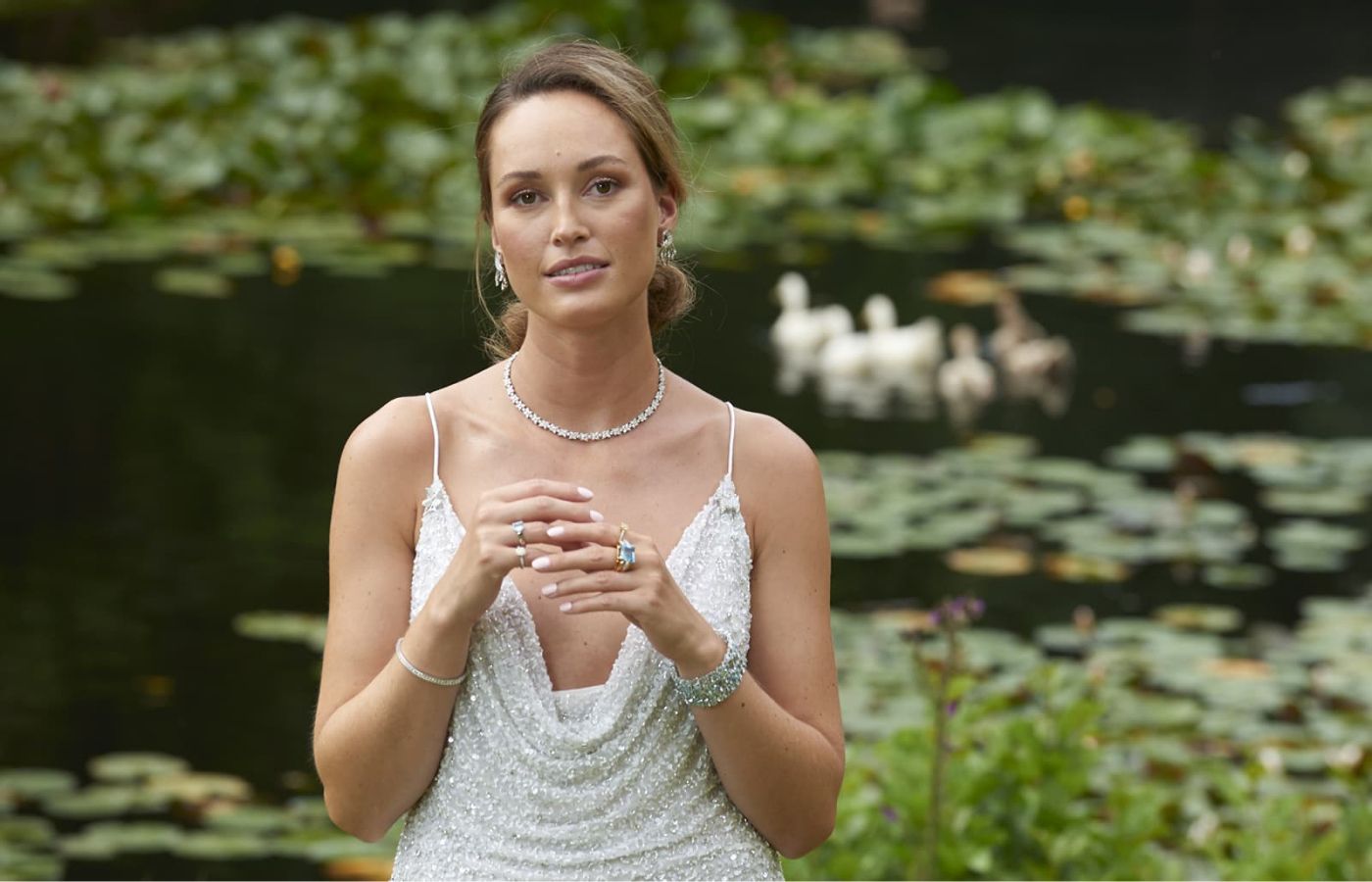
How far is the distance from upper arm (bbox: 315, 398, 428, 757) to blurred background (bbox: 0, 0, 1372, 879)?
539mm

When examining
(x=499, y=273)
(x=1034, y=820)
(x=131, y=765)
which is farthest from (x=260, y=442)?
(x=499, y=273)

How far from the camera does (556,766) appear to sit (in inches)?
83.9

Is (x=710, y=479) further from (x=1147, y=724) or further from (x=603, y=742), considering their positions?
(x=1147, y=724)

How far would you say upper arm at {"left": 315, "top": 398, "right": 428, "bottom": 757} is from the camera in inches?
85.7

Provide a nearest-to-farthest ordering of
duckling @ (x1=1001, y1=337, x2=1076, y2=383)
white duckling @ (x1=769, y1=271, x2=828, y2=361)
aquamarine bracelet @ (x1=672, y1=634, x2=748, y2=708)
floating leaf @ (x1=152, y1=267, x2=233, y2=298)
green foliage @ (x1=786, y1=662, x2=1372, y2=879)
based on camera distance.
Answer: aquamarine bracelet @ (x1=672, y1=634, x2=748, y2=708) → green foliage @ (x1=786, y1=662, x2=1372, y2=879) → duckling @ (x1=1001, y1=337, x2=1076, y2=383) → white duckling @ (x1=769, y1=271, x2=828, y2=361) → floating leaf @ (x1=152, y1=267, x2=233, y2=298)

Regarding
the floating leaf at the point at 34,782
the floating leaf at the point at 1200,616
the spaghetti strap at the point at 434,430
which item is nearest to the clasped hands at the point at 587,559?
the spaghetti strap at the point at 434,430

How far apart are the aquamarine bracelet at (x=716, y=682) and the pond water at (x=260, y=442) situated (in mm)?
2452

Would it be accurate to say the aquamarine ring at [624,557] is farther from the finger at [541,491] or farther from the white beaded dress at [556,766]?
the white beaded dress at [556,766]

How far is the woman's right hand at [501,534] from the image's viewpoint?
1956 mm

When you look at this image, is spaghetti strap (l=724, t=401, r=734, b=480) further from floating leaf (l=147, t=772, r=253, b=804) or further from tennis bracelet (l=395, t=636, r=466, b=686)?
floating leaf (l=147, t=772, r=253, b=804)

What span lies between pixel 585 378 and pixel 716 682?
1.22 ft

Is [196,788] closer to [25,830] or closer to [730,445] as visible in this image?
[25,830]

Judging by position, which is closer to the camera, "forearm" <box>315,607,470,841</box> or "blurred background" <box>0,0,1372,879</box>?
"forearm" <box>315,607,470,841</box>

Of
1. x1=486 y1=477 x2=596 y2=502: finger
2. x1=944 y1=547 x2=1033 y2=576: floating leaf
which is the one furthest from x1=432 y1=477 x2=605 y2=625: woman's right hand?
x1=944 y1=547 x2=1033 y2=576: floating leaf
